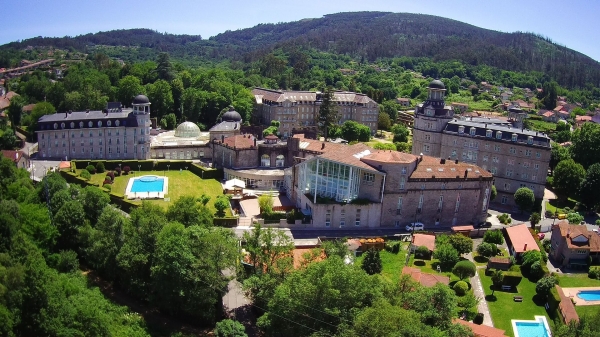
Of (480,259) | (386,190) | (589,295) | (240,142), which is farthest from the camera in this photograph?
(240,142)

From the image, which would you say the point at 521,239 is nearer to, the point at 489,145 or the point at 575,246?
the point at 575,246

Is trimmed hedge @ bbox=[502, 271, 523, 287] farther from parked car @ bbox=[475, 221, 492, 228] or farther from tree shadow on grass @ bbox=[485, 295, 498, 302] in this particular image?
parked car @ bbox=[475, 221, 492, 228]

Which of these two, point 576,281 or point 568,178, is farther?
point 568,178

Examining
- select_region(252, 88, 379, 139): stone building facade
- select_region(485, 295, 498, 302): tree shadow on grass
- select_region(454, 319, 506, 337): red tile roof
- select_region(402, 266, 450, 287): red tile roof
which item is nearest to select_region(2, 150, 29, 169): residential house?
select_region(252, 88, 379, 139): stone building facade

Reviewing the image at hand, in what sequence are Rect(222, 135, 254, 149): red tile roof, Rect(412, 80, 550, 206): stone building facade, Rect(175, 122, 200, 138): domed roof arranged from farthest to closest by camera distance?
Rect(175, 122, 200, 138): domed roof < Rect(222, 135, 254, 149): red tile roof < Rect(412, 80, 550, 206): stone building facade

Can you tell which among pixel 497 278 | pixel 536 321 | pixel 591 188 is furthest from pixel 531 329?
pixel 591 188

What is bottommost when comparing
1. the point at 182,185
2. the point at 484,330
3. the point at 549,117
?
the point at 484,330
